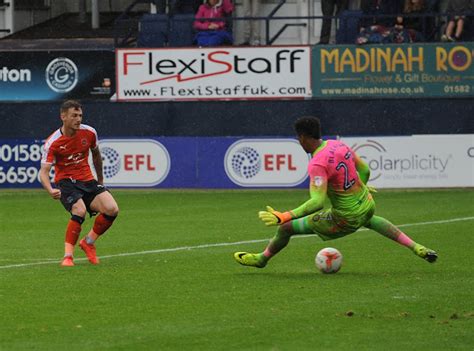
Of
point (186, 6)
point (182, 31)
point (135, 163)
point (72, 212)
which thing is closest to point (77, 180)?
point (72, 212)

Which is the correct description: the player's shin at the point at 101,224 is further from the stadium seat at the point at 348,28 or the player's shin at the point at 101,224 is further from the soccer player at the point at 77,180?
the stadium seat at the point at 348,28

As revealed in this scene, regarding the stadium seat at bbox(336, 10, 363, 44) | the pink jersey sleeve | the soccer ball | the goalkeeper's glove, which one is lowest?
the soccer ball

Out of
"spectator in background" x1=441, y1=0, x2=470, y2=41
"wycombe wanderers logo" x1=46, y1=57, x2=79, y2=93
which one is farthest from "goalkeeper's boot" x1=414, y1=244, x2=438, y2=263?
"wycombe wanderers logo" x1=46, y1=57, x2=79, y2=93

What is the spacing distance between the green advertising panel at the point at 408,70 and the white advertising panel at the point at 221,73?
3.08ft

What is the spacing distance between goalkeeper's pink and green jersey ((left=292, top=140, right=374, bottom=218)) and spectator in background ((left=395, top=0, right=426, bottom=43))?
17.3m

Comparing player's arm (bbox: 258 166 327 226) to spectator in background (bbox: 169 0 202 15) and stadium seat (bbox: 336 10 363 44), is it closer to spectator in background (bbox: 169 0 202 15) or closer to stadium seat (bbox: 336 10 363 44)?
stadium seat (bbox: 336 10 363 44)

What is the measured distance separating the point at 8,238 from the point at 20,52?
1419 centimetres

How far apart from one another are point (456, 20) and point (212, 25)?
216 inches

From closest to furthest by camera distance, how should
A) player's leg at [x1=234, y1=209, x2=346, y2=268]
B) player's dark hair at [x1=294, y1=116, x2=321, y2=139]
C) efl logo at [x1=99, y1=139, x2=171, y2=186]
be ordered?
player's dark hair at [x1=294, y1=116, x2=321, y2=139] → player's leg at [x1=234, y1=209, x2=346, y2=268] → efl logo at [x1=99, y1=139, x2=171, y2=186]

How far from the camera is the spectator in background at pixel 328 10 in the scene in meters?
31.7

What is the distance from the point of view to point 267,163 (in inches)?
1124

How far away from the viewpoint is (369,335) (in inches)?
393

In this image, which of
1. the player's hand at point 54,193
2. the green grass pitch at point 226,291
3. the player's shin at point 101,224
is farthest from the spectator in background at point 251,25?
the player's hand at point 54,193

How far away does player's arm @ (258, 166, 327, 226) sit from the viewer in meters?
12.7
